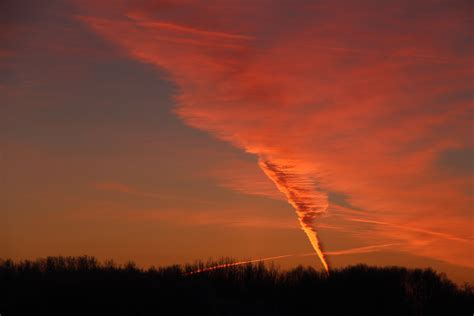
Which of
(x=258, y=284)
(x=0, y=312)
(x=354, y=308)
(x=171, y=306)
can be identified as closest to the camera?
(x=0, y=312)

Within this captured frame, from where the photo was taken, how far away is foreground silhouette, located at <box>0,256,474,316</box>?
20.2 m

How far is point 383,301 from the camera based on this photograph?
26562 millimetres

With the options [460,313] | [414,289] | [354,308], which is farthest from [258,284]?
[460,313]

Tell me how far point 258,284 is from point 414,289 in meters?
5.98

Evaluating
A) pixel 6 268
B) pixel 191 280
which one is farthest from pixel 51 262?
pixel 191 280

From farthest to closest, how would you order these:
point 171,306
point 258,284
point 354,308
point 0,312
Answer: point 258,284
point 354,308
point 171,306
point 0,312

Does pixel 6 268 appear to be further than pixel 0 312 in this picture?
Yes

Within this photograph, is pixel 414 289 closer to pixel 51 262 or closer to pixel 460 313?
pixel 460 313

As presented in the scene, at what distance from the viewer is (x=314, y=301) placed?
27.1 meters

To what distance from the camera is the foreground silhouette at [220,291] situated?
20.2 metres

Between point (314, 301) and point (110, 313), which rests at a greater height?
point (110, 313)

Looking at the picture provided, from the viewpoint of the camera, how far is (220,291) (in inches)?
1060

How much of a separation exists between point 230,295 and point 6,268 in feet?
27.2

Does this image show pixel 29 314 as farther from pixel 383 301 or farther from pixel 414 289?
pixel 414 289
